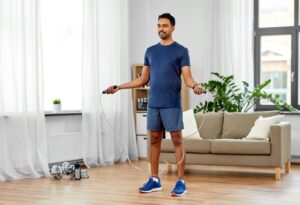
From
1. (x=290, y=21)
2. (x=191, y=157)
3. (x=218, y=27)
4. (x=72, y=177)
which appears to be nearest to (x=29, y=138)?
(x=72, y=177)

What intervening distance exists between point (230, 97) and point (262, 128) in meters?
1.10

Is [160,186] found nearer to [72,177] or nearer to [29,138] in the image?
[72,177]

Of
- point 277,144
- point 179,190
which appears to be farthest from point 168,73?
point 277,144

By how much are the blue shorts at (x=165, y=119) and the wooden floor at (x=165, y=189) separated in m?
0.57

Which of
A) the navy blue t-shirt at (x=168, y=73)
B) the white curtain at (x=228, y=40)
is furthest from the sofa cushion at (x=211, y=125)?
the navy blue t-shirt at (x=168, y=73)

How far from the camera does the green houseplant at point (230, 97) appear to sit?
6.82 m

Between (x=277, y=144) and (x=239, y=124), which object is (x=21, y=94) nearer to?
(x=239, y=124)

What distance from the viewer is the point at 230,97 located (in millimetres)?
6902

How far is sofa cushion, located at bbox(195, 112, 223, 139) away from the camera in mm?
6332

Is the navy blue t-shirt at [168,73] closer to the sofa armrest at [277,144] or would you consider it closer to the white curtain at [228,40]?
the sofa armrest at [277,144]

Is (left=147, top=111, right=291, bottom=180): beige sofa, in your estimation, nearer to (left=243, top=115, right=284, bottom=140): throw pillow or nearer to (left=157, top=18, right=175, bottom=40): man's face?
(left=243, top=115, right=284, bottom=140): throw pillow

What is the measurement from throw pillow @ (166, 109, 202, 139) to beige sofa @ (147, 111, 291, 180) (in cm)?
12

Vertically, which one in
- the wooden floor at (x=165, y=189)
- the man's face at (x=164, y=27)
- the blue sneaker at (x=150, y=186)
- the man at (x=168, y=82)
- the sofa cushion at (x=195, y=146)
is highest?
the man's face at (x=164, y=27)

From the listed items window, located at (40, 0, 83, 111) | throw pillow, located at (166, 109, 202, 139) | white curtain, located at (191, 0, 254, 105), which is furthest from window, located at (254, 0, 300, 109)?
window, located at (40, 0, 83, 111)
